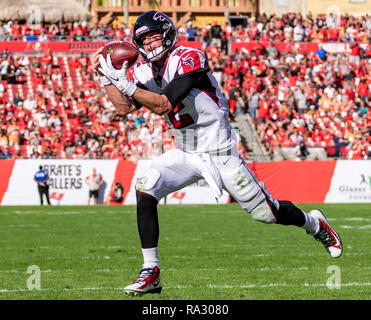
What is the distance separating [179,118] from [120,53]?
68cm

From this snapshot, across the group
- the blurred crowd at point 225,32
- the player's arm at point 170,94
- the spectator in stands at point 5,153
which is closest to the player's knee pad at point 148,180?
the player's arm at point 170,94

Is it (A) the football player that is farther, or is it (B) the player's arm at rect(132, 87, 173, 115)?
(A) the football player

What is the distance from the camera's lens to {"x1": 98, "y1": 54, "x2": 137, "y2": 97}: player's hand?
5.70 metres

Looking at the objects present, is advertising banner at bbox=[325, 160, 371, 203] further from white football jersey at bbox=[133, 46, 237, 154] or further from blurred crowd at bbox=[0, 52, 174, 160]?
white football jersey at bbox=[133, 46, 237, 154]

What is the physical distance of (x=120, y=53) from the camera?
19.0 ft

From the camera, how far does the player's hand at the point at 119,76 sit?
5695mm

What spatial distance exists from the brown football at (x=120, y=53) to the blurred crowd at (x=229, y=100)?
13.1 m

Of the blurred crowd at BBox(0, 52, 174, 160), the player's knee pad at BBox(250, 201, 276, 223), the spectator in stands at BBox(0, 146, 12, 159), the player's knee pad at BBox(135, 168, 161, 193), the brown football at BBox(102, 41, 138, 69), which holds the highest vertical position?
the brown football at BBox(102, 41, 138, 69)

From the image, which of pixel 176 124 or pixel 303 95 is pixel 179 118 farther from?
pixel 303 95

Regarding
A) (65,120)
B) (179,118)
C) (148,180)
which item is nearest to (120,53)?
(179,118)

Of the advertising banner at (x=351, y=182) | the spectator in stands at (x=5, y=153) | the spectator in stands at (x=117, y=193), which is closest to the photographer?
the spectator in stands at (x=117, y=193)

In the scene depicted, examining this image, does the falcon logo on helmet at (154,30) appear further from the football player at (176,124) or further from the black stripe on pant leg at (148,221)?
the black stripe on pant leg at (148,221)

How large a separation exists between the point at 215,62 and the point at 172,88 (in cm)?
2008

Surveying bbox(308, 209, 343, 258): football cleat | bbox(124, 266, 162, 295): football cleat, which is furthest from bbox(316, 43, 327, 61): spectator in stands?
bbox(124, 266, 162, 295): football cleat
